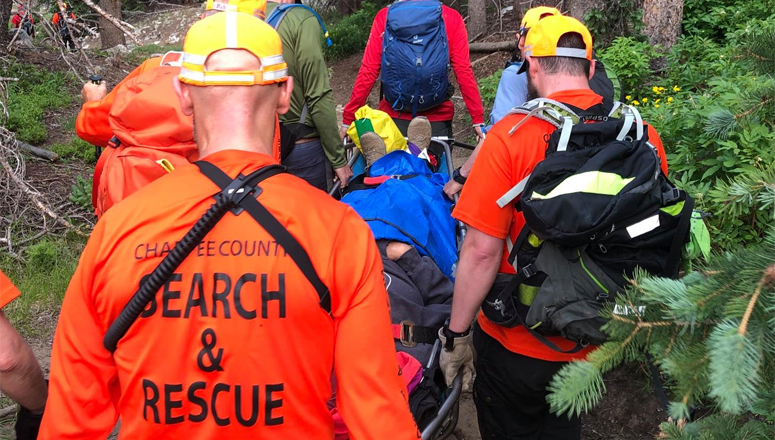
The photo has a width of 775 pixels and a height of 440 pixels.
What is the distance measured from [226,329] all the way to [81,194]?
16.2ft

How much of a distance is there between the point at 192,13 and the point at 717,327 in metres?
23.5

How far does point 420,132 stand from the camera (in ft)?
15.6

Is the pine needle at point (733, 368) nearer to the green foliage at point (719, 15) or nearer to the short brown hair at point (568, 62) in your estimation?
the short brown hair at point (568, 62)

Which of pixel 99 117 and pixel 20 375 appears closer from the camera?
pixel 20 375

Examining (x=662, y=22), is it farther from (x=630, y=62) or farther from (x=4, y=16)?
(x=4, y=16)

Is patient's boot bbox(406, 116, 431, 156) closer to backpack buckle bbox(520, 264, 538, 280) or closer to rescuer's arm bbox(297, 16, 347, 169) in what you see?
rescuer's arm bbox(297, 16, 347, 169)

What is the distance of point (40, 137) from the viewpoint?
6.82m

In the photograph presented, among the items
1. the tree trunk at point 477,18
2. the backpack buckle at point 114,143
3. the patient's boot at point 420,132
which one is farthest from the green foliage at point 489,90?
the backpack buckle at point 114,143

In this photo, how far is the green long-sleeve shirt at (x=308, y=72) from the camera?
3862 mm

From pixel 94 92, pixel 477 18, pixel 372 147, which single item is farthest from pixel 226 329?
pixel 477 18

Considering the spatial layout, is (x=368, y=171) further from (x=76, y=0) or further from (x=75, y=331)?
(x=76, y=0)

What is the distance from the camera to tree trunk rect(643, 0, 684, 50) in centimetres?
743

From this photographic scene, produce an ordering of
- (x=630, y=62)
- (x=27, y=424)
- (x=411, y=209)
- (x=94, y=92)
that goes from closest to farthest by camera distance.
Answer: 1. (x=27, y=424)
2. (x=94, y=92)
3. (x=411, y=209)
4. (x=630, y=62)

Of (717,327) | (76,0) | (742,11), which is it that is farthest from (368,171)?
(76,0)
